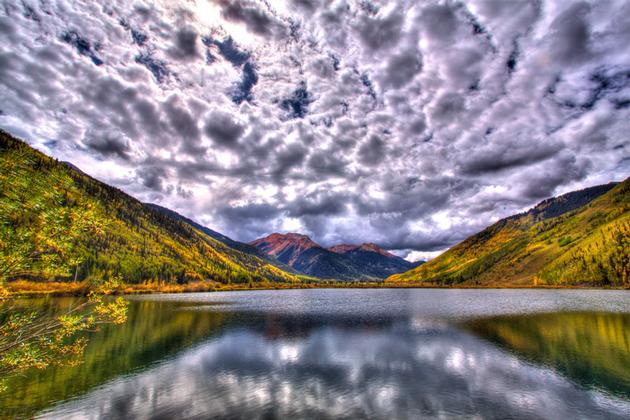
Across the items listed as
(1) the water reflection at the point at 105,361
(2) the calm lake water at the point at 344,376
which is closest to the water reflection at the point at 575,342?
(2) the calm lake water at the point at 344,376

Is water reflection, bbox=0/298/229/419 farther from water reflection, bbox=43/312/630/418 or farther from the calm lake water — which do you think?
water reflection, bbox=43/312/630/418

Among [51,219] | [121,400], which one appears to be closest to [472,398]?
[121,400]

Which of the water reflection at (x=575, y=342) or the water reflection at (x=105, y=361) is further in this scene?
the water reflection at (x=575, y=342)

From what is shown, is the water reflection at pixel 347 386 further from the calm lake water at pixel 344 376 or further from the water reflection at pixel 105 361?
the water reflection at pixel 105 361

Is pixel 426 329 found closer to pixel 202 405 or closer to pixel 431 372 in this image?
pixel 431 372

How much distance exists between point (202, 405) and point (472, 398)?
86.6ft

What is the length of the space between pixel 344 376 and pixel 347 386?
3.44 metres

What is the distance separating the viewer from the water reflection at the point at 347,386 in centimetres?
2848

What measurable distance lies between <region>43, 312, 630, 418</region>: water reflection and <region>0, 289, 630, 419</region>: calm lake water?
165 mm

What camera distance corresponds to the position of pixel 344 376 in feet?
125

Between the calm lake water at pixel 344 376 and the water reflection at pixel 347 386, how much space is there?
0.54ft

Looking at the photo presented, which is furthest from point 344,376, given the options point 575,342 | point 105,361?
point 575,342

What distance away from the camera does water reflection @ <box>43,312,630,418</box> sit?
93.5 ft

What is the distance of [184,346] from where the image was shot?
54406mm
